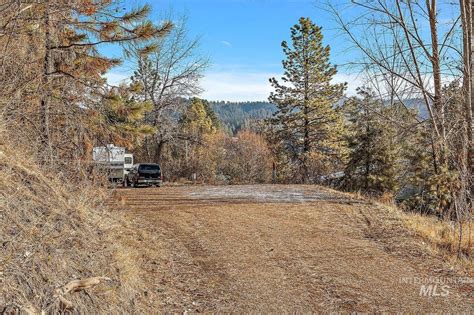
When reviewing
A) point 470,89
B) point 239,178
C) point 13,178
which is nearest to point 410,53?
point 470,89

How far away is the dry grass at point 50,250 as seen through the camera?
353 centimetres

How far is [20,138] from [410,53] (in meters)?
8.73

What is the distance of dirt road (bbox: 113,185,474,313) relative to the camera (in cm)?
518

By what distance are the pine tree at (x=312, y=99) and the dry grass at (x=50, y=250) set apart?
25.0 metres

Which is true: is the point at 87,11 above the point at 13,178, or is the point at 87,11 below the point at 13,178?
above

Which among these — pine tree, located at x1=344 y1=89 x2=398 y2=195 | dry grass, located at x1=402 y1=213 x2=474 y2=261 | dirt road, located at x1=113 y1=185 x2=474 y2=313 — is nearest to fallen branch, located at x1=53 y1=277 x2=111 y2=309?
dirt road, located at x1=113 y1=185 x2=474 y2=313

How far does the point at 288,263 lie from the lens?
6668 mm

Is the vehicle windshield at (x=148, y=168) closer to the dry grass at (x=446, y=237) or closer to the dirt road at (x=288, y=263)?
the dirt road at (x=288, y=263)

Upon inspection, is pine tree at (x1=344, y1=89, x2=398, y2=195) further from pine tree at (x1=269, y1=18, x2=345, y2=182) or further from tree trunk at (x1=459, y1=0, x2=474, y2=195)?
tree trunk at (x1=459, y1=0, x2=474, y2=195)

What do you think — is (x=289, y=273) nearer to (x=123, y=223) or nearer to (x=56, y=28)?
(x=123, y=223)

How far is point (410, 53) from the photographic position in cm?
997

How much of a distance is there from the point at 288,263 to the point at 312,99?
24415 millimetres

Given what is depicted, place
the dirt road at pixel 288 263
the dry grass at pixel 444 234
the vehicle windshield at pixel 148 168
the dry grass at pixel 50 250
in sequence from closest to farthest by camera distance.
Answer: the dry grass at pixel 50 250, the dirt road at pixel 288 263, the dry grass at pixel 444 234, the vehicle windshield at pixel 148 168

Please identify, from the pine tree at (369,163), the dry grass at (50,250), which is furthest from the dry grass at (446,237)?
the pine tree at (369,163)
